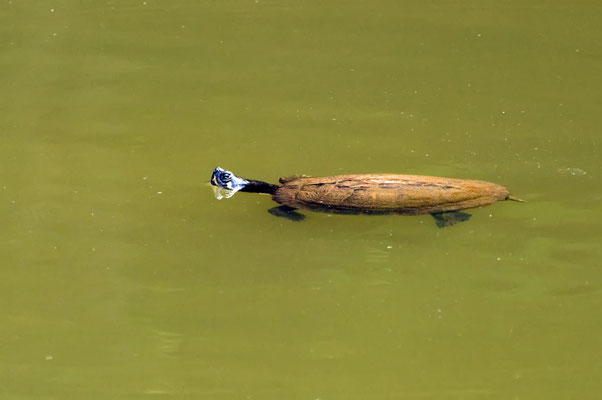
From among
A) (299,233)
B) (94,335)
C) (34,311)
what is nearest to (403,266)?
(299,233)

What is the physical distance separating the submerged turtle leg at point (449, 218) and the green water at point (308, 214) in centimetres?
7

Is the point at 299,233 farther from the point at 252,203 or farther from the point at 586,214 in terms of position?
the point at 586,214

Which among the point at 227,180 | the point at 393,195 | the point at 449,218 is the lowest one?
the point at 449,218

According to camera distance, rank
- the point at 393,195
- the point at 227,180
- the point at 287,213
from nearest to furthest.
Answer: the point at 393,195 < the point at 287,213 < the point at 227,180

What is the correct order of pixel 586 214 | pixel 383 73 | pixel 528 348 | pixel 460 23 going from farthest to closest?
1. pixel 460 23
2. pixel 383 73
3. pixel 586 214
4. pixel 528 348

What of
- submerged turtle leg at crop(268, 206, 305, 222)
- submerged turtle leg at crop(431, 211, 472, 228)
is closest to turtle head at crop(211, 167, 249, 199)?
submerged turtle leg at crop(268, 206, 305, 222)

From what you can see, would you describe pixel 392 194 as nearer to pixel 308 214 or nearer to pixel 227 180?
pixel 308 214

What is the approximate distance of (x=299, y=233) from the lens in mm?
4664

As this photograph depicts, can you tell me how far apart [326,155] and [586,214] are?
1562 mm

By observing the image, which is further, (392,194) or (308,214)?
(308,214)

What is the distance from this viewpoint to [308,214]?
4797 mm

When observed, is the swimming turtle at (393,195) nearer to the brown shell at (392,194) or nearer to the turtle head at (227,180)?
the brown shell at (392,194)

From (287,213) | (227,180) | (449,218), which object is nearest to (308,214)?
(287,213)

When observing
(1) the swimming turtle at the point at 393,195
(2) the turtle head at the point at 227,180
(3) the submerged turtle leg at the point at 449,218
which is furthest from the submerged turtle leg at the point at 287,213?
(3) the submerged turtle leg at the point at 449,218
